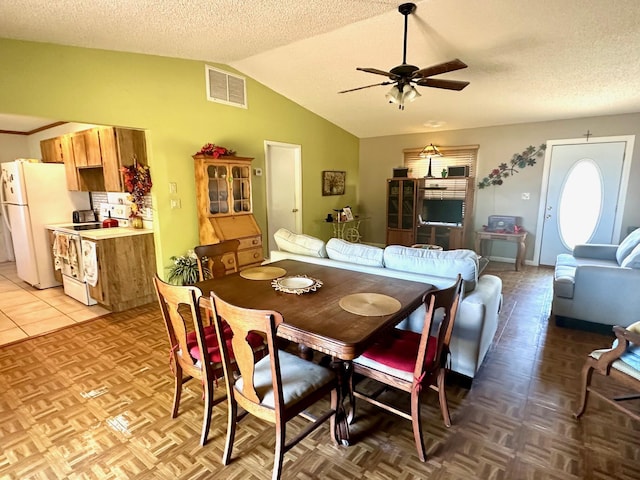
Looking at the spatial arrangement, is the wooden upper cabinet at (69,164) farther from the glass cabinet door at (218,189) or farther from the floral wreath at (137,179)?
the glass cabinet door at (218,189)

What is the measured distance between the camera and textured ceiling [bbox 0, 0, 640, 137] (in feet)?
8.41

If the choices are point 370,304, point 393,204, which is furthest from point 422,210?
point 370,304

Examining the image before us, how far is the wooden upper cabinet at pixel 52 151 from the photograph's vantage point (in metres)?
4.68

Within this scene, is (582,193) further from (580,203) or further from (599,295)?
(599,295)

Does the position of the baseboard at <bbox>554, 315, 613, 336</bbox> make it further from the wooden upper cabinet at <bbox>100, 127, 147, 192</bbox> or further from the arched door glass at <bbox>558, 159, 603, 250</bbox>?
the wooden upper cabinet at <bbox>100, 127, 147, 192</bbox>

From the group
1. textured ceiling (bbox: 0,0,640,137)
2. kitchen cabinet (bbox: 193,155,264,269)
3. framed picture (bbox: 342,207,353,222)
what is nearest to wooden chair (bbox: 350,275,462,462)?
textured ceiling (bbox: 0,0,640,137)

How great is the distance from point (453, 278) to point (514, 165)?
4155 mm

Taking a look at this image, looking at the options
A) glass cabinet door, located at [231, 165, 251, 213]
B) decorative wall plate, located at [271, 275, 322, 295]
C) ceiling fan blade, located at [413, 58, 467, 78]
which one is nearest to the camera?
decorative wall plate, located at [271, 275, 322, 295]

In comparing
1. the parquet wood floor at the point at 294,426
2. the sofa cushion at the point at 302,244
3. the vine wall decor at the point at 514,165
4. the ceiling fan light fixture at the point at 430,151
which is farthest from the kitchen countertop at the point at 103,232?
the vine wall decor at the point at 514,165

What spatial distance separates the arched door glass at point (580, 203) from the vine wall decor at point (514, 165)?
0.53m

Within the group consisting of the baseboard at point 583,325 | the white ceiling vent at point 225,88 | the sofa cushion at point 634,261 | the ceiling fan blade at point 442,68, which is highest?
the white ceiling vent at point 225,88

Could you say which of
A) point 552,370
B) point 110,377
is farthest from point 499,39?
point 110,377

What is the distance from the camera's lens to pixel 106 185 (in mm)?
4086

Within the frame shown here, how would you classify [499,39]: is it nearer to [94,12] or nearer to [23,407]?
[94,12]
